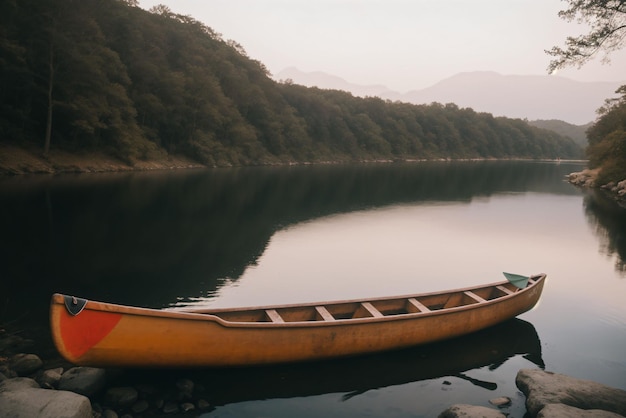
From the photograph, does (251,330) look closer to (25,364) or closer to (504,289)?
(25,364)

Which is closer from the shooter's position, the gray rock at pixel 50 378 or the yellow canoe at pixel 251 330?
the yellow canoe at pixel 251 330

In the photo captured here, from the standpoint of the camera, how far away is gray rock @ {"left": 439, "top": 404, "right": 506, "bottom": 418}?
304 inches

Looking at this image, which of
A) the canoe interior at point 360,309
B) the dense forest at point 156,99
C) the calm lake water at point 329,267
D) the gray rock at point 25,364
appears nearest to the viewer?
the gray rock at point 25,364

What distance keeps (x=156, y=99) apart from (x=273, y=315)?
61.6 m

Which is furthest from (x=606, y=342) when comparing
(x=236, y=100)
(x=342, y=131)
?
(x=342, y=131)

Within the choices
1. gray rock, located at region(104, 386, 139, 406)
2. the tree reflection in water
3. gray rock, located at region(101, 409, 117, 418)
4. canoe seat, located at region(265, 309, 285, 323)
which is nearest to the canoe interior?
canoe seat, located at region(265, 309, 285, 323)

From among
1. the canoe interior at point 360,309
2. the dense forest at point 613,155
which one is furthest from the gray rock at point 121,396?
the dense forest at point 613,155

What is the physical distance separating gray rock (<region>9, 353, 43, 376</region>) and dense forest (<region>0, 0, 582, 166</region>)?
4022 centimetres

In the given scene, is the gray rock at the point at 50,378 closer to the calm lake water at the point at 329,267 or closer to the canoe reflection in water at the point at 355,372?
the canoe reflection in water at the point at 355,372

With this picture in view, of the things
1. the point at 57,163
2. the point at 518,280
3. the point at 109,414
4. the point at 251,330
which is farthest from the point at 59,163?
the point at 518,280

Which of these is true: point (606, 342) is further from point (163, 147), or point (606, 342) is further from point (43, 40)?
point (163, 147)

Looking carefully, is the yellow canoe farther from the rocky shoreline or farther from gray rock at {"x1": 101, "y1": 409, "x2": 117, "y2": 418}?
gray rock at {"x1": 101, "y1": 409, "x2": 117, "y2": 418}

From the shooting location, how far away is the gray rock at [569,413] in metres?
7.51

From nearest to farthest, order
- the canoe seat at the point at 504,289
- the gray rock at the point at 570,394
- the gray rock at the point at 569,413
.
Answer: the gray rock at the point at 569,413
the gray rock at the point at 570,394
the canoe seat at the point at 504,289
